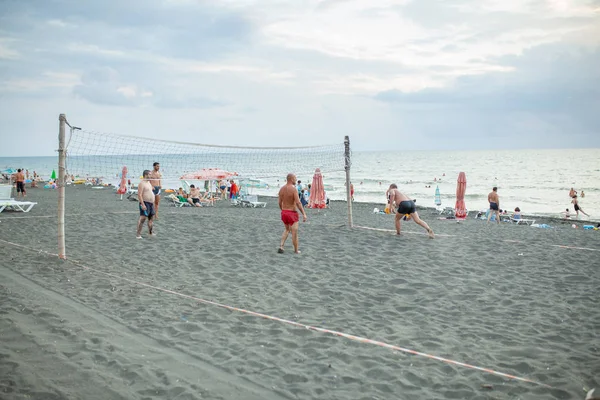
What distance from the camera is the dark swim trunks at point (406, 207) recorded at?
33.2 ft

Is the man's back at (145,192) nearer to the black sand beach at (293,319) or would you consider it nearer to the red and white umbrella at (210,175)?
the black sand beach at (293,319)

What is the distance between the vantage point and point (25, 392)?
3232mm

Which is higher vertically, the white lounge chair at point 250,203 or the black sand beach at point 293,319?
the white lounge chair at point 250,203

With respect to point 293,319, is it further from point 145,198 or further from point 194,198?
point 194,198

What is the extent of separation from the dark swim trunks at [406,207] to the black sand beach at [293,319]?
3.23 ft

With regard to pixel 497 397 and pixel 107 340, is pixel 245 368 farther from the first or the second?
pixel 497 397

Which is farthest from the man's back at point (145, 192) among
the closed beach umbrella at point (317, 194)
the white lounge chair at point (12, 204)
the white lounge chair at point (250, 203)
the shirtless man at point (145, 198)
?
the white lounge chair at point (250, 203)

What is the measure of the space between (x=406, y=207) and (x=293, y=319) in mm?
5653

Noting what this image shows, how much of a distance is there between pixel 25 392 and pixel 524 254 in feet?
27.0

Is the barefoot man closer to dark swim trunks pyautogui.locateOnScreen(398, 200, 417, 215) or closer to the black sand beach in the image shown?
the black sand beach

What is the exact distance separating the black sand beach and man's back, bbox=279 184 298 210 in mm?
921

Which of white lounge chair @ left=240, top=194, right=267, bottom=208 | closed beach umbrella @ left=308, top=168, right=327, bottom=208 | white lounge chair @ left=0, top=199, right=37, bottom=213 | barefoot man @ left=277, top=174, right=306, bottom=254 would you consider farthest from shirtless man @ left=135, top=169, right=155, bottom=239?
white lounge chair @ left=240, top=194, right=267, bottom=208

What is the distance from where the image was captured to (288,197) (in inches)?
330

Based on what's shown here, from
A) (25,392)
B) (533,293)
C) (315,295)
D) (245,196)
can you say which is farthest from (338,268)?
(245,196)
